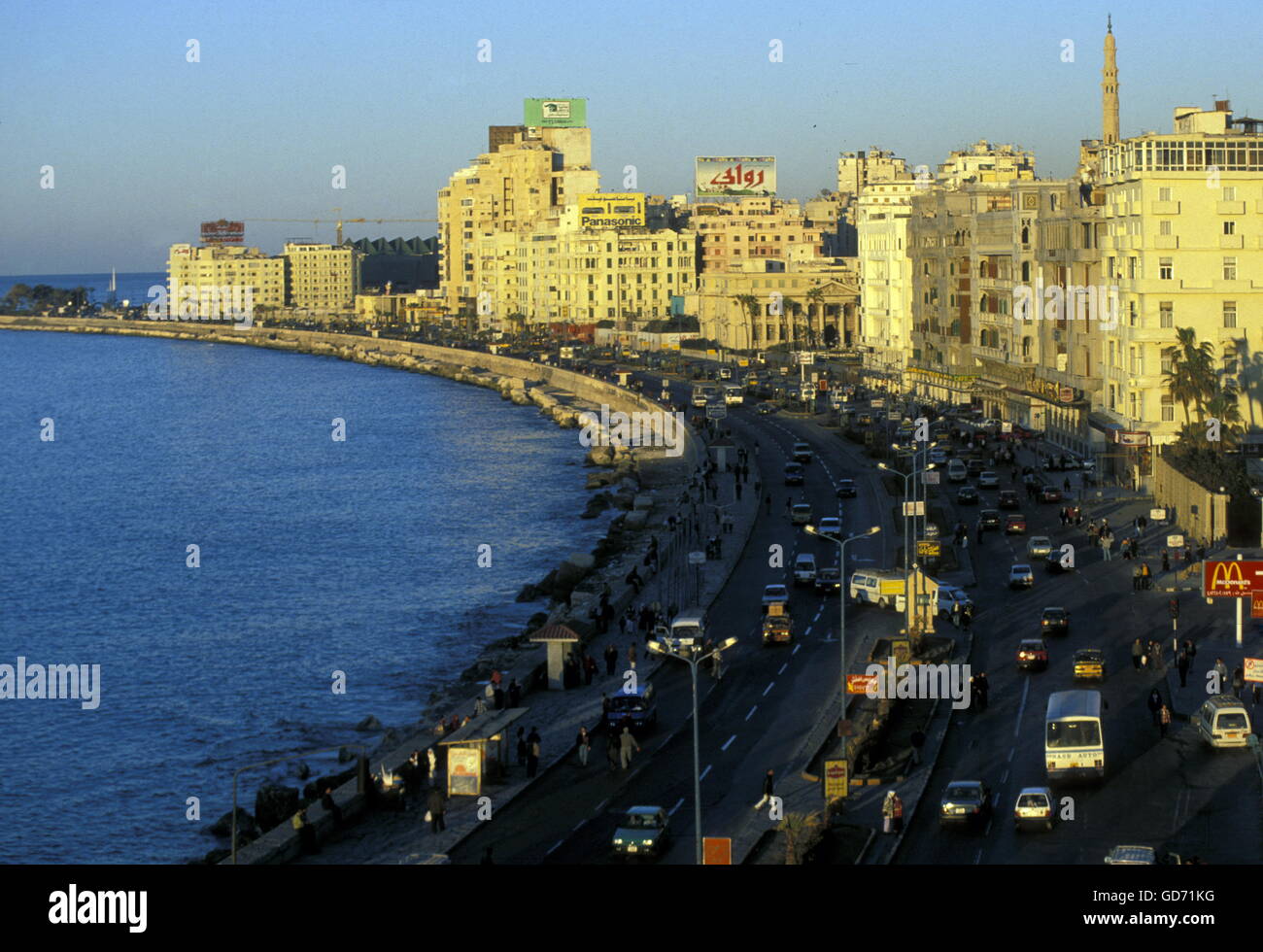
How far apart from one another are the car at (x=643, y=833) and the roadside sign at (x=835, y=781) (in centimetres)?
277

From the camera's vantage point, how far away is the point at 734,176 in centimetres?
18725

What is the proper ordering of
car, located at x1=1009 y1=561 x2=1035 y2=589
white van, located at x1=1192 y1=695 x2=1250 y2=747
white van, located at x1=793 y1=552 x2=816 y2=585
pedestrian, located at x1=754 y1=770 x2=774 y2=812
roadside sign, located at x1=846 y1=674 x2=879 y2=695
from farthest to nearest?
white van, located at x1=793 y1=552 x2=816 y2=585 < car, located at x1=1009 y1=561 x2=1035 y2=589 < roadside sign, located at x1=846 y1=674 x2=879 y2=695 < white van, located at x1=1192 y1=695 x2=1250 y2=747 < pedestrian, located at x1=754 y1=770 x2=774 y2=812

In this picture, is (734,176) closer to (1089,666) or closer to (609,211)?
(609,211)

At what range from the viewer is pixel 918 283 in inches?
4259

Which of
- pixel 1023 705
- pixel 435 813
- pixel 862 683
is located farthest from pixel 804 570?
pixel 435 813

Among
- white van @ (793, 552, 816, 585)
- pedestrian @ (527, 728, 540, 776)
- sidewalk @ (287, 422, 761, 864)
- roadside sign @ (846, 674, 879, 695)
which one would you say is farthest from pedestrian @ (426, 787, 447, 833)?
white van @ (793, 552, 816, 585)

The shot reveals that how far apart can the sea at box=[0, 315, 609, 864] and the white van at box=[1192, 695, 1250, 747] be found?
16.0 m

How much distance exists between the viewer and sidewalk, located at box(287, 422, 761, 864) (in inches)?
1062

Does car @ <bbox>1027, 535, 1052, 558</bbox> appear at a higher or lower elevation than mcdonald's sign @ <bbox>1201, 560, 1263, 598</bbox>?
lower

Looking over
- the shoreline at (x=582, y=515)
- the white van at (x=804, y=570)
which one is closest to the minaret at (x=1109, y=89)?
the shoreline at (x=582, y=515)

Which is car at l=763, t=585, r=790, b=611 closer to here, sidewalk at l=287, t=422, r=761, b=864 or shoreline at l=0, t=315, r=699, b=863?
sidewalk at l=287, t=422, r=761, b=864

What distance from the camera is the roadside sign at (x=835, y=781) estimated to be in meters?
26.9

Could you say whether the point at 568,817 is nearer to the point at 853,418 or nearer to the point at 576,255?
the point at 853,418

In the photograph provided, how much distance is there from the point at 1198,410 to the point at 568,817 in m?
40.1
